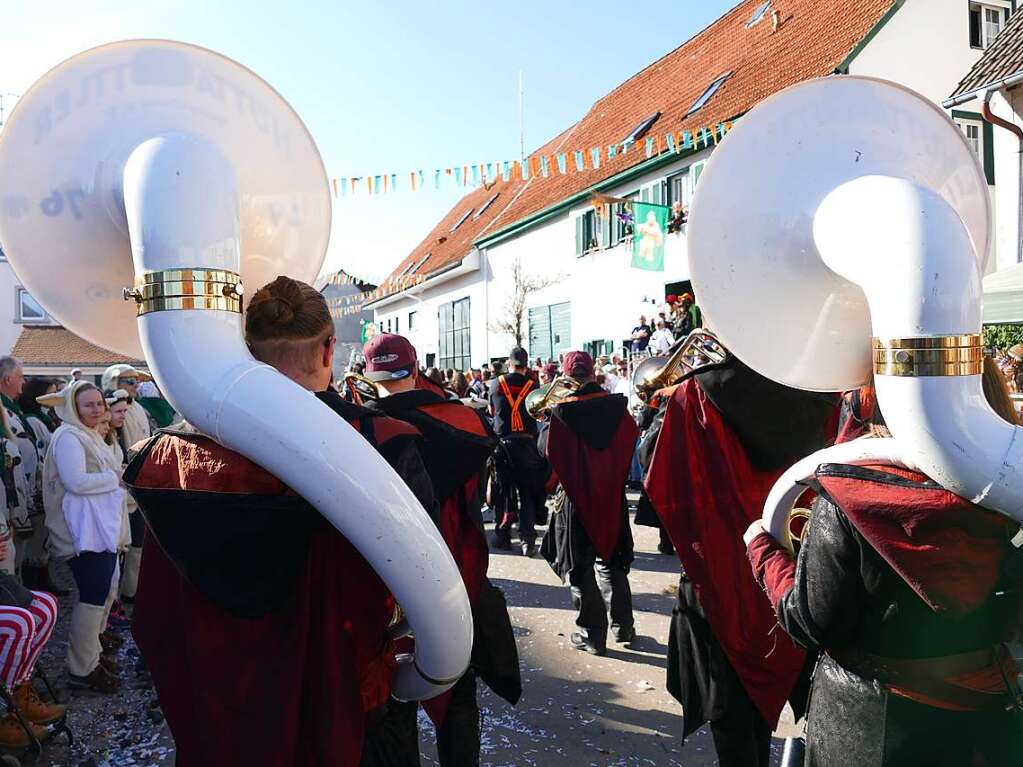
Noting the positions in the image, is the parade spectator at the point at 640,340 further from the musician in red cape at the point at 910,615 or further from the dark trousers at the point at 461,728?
the musician in red cape at the point at 910,615

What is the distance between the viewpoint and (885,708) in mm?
1679

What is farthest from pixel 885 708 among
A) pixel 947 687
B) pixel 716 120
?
pixel 716 120

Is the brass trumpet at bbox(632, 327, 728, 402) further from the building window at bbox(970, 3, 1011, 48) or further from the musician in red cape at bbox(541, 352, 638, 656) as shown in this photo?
the building window at bbox(970, 3, 1011, 48)

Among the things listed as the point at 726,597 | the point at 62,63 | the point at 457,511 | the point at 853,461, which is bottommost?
the point at 726,597

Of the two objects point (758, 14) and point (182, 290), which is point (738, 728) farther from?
point (758, 14)

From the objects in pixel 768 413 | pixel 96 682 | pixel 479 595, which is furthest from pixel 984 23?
pixel 96 682

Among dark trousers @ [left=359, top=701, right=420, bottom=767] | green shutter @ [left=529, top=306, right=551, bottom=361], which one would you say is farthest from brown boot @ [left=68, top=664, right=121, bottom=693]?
green shutter @ [left=529, top=306, right=551, bottom=361]

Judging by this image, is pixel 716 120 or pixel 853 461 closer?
pixel 853 461

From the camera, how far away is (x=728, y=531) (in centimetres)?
284

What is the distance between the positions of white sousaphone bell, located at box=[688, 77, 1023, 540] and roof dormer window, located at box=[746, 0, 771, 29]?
1778cm

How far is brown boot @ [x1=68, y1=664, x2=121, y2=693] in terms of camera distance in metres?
4.33

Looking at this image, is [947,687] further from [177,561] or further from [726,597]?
[177,561]

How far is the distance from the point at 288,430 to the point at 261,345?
438 millimetres

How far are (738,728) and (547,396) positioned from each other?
4.01m
